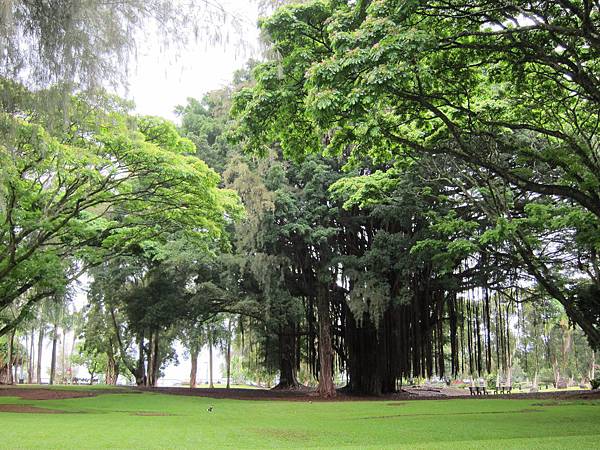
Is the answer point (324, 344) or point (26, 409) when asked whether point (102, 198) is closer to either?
point (26, 409)

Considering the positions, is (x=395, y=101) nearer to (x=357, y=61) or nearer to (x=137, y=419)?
(x=357, y=61)

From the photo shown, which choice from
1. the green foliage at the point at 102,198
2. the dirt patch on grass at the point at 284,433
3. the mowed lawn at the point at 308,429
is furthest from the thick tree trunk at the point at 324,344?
the dirt patch on grass at the point at 284,433

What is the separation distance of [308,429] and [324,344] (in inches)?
469

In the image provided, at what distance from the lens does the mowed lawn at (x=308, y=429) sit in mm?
7879

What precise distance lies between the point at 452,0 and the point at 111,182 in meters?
9.09

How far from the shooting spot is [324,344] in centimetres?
2208

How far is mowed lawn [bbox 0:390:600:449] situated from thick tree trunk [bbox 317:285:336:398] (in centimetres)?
715

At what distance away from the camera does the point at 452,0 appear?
8219 mm

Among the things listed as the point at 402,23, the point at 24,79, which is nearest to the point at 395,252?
the point at 402,23

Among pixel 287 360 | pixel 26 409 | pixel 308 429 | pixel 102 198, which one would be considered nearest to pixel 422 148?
pixel 308 429

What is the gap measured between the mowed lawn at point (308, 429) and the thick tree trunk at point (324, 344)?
7.15 meters

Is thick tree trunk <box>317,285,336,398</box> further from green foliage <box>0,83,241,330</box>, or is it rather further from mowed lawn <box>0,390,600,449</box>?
mowed lawn <box>0,390,600,449</box>

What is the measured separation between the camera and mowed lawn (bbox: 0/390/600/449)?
25.8 feet

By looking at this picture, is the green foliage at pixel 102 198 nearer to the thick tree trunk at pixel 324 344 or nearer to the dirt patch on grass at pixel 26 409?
the dirt patch on grass at pixel 26 409
